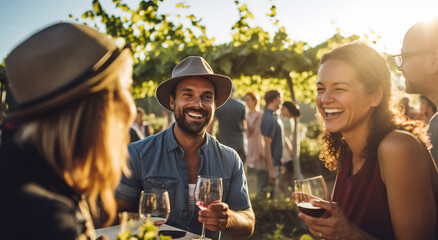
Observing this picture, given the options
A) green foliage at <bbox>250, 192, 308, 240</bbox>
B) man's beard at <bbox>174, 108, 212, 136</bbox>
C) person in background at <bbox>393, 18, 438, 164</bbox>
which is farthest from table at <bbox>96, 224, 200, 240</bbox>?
green foliage at <bbox>250, 192, 308, 240</bbox>

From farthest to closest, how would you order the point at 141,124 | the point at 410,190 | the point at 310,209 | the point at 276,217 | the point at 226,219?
the point at 141,124 → the point at 276,217 → the point at 226,219 → the point at 310,209 → the point at 410,190

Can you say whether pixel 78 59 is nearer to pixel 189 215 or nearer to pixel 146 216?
pixel 146 216

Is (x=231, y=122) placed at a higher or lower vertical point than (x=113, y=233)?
higher

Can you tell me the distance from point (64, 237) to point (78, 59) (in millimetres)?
533

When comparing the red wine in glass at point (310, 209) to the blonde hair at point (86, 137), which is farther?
the red wine in glass at point (310, 209)

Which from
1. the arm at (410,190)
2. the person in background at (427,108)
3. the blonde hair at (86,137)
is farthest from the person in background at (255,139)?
the blonde hair at (86,137)

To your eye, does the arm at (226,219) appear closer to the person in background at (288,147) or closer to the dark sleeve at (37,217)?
the dark sleeve at (37,217)

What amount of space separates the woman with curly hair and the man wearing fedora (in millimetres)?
829

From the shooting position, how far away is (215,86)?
123 inches

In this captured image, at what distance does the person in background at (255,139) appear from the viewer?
669 centimetres

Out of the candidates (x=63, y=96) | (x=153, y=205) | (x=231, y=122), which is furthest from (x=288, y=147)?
(x=63, y=96)

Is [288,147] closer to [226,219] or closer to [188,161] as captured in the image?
[188,161]

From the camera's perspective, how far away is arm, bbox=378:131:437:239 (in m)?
1.69

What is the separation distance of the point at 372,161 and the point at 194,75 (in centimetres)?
157
